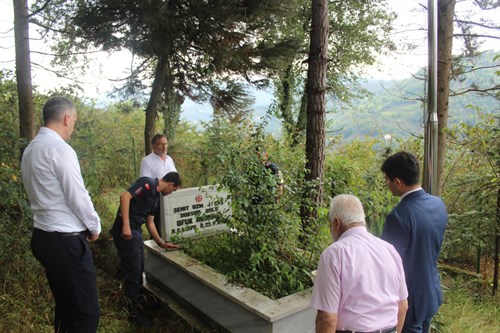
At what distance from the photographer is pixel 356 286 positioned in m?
1.75

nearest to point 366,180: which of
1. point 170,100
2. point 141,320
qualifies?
point 170,100

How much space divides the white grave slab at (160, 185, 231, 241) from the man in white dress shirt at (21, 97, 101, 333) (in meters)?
1.80

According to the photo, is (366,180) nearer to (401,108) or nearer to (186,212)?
(186,212)

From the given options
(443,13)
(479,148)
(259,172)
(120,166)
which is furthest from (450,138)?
(120,166)

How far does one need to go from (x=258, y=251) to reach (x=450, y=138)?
14.2 feet

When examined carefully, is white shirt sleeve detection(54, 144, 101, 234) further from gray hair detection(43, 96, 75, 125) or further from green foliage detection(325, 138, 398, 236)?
green foliage detection(325, 138, 398, 236)

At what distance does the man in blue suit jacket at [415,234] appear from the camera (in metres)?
2.26

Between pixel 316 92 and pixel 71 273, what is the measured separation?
3.31 metres

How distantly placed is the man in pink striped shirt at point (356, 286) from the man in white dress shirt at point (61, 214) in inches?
67.2

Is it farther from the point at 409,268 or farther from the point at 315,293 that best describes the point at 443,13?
the point at 315,293

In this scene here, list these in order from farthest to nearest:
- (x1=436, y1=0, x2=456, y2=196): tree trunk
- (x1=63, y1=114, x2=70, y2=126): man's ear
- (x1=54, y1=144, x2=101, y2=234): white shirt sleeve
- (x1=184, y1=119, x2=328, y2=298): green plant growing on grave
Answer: (x1=436, y1=0, x2=456, y2=196): tree trunk, (x1=184, y1=119, x2=328, y2=298): green plant growing on grave, (x1=63, y1=114, x2=70, y2=126): man's ear, (x1=54, y1=144, x2=101, y2=234): white shirt sleeve

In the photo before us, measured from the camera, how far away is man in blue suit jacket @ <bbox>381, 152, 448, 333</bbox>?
7.42ft

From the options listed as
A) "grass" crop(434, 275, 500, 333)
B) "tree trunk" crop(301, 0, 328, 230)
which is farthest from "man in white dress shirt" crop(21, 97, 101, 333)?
"grass" crop(434, 275, 500, 333)

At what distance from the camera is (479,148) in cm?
516
